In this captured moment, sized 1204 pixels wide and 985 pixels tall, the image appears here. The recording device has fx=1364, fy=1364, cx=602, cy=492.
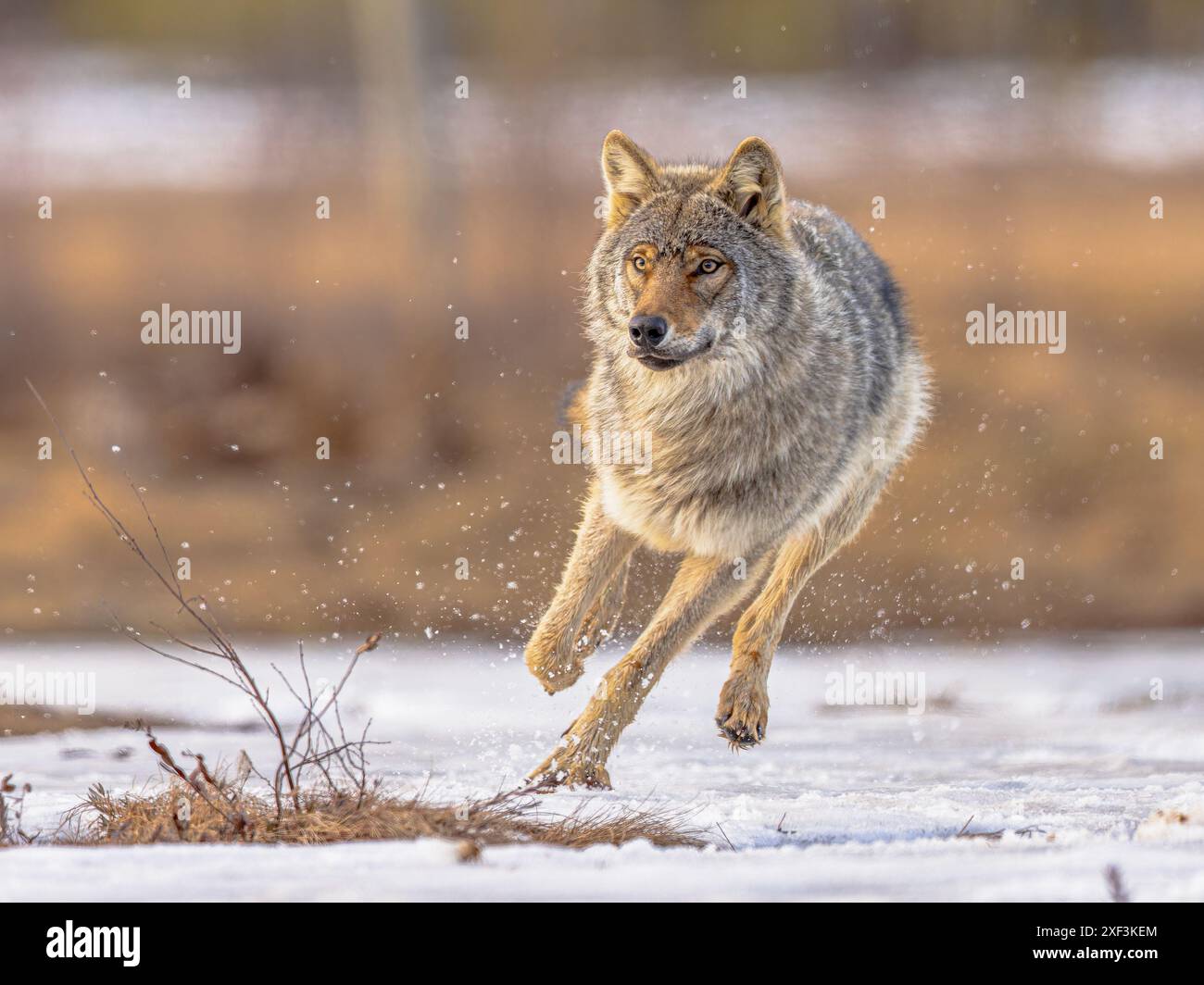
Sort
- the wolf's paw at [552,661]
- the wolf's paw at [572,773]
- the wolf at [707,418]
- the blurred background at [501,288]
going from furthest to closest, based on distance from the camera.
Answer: the blurred background at [501,288]
the wolf's paw at [552,661]
the wolf at [707,418]
the wolf's paw at [572,773]

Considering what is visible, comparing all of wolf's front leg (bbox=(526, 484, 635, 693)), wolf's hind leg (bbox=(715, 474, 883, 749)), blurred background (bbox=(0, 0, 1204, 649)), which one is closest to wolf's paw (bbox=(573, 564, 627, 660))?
wolf's front leg (bbox=(526, 484, 635, 693))

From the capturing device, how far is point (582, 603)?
5.78 metres

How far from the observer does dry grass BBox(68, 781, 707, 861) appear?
4266 millimetres

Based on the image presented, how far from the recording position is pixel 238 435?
12.5 m

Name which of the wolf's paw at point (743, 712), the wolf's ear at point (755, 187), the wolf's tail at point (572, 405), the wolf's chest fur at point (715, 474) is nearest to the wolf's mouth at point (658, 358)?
the wolf's chest fur at point (715, 474)

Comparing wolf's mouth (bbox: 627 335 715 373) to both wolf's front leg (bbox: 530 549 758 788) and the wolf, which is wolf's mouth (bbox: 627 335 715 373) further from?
wolf's front leg (bbox: 530 549 758 788)

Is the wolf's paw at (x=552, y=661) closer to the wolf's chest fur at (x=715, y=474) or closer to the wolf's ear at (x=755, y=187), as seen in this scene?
the wolf's chest fur at (x=715, y=474)

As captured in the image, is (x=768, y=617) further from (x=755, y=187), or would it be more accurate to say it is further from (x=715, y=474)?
(x=755, y=187)

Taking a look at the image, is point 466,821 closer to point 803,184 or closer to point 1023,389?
point 1023,389

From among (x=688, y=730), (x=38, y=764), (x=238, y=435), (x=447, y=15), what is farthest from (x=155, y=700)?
(x=447, y=15)

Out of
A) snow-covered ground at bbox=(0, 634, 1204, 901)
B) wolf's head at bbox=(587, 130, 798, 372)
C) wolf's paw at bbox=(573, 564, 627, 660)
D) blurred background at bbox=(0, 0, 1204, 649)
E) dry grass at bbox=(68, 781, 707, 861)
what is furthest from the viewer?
blurred background at bbox=(0, 0, 1204, 649)

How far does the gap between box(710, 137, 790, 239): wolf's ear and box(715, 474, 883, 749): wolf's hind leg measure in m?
1.46

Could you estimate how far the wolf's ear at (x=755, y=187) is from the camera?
540 centimetres

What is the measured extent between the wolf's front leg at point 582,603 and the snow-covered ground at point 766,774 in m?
0.49
